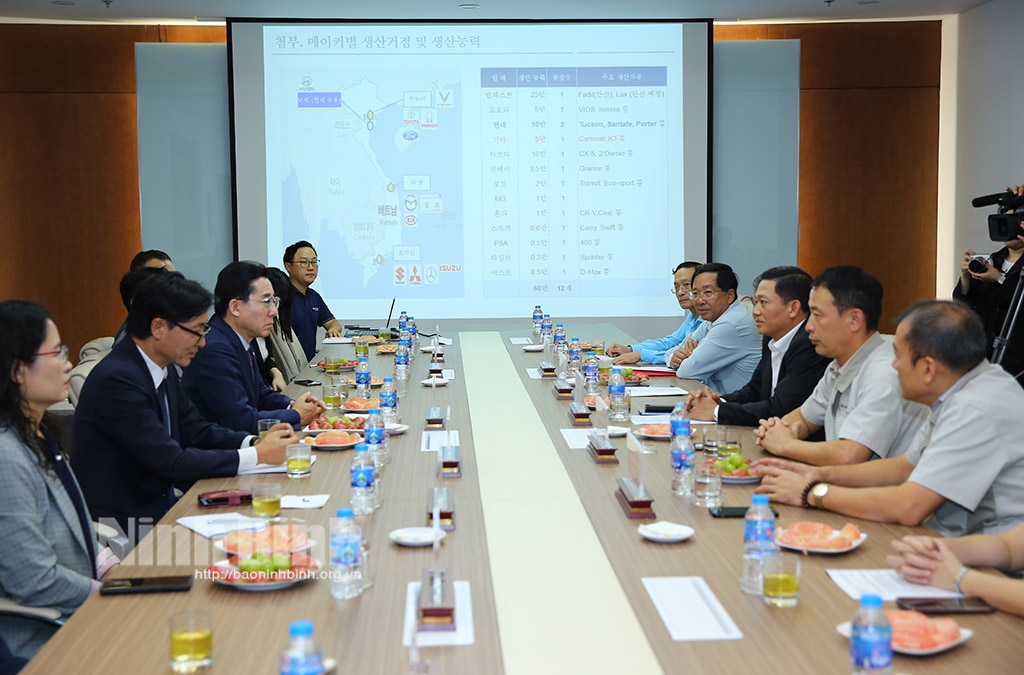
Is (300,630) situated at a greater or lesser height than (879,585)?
greater

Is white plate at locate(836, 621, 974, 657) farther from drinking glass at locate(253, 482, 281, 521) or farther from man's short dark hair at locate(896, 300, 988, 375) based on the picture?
drinking glass at locate(253, 482, 281, 521)

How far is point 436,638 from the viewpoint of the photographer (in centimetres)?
186

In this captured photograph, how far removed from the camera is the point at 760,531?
218 cm

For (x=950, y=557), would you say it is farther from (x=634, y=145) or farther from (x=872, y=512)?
(x=634, y=145)

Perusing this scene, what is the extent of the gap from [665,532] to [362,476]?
75 centimetres

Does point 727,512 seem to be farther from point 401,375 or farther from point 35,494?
point 401,375

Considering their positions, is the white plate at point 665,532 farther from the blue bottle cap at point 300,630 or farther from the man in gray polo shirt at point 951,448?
the blue bottle cap at point 300,630

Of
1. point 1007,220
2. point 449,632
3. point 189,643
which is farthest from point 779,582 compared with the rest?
point 1007,220

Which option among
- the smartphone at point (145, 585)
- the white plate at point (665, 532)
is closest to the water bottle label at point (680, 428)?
the white plate at point (665, 532)

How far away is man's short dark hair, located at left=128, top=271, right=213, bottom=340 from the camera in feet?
10.3

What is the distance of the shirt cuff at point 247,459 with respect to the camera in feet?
10.2

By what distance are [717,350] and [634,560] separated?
3039 millimetres

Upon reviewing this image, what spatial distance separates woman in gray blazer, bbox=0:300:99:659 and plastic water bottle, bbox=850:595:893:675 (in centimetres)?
166

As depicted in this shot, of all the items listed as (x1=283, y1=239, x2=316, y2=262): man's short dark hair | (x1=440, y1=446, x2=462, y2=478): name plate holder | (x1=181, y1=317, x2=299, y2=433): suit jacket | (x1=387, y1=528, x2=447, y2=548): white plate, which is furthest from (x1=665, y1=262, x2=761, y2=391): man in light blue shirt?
(x1=283, y1=239, x2=316, y2=262): man's short dark hair
